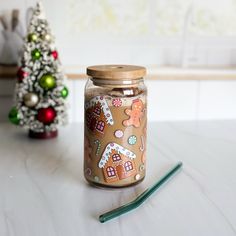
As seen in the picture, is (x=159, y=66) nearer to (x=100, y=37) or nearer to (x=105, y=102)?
(x=100, y=37)

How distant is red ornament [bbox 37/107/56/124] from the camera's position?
36.7 inches

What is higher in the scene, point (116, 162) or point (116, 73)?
point (116, 73)

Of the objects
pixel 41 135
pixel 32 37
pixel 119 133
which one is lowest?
pixel 41 135

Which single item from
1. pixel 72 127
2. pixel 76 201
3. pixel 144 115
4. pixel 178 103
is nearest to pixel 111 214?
pixel 76 201

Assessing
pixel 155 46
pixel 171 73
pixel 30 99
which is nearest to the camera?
pixel 30 99

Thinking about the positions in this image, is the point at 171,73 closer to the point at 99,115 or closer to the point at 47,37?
the point at 47,37

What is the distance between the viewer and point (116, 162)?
2.02 feet

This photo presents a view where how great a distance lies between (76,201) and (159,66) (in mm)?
836

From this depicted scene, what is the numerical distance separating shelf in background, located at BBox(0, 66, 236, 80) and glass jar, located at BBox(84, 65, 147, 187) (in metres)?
0.52

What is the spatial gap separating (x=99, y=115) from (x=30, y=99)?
1.19 ft

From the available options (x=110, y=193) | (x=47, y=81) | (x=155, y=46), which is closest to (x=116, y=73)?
(x=110, y=193)

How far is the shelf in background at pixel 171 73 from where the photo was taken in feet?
3.68

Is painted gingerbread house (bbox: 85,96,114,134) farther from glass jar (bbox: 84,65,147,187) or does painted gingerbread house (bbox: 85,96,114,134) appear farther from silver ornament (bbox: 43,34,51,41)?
silver ornament (bbox: 43,34,51,41)

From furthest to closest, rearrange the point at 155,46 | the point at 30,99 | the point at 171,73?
the point at 155,46 < the point at 171,73 < the point at 30,99
